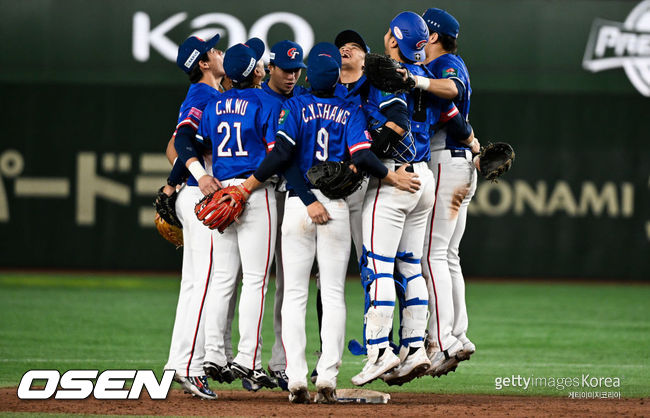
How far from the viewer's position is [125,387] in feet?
18.7

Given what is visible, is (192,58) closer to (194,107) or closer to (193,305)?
(194,107)

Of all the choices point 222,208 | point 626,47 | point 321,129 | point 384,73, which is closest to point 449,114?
point 384,73

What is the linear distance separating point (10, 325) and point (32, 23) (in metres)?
5.15

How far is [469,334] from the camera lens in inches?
334

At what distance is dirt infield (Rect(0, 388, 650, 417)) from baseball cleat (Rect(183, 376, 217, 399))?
0.13 feet

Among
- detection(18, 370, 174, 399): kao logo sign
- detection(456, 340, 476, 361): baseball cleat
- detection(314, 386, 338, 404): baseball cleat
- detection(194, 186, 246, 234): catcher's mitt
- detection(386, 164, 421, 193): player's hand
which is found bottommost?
detection(18, 370, 174, 399): kao logo sign

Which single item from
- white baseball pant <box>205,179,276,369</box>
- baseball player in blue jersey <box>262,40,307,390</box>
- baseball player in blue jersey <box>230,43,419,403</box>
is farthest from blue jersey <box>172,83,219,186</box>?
baseball player in blue jersey <box>230,43,419,403</box>

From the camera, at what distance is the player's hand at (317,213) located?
16.4 feet

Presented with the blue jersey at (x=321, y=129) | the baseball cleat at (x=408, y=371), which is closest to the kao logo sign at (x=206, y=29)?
the blue jersey at (x=321, y=129)

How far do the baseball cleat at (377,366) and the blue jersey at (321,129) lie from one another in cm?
102

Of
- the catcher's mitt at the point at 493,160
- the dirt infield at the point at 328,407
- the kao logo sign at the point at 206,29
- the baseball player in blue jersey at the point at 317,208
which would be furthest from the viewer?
the kao logo sign at the point at 206,29

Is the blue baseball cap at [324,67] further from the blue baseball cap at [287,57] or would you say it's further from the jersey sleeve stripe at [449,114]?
the jersey sleeve stripe at [449,114]

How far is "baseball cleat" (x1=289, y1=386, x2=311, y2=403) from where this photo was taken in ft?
16.5

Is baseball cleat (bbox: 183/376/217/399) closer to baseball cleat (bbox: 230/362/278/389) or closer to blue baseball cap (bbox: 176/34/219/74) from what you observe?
baseball cleat (bbox: 230/362/278/389)
